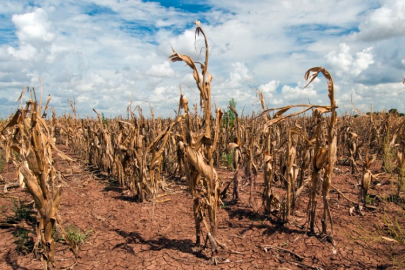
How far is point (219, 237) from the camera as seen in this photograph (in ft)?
12.0

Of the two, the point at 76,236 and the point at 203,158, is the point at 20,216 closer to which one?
the point at 76,236

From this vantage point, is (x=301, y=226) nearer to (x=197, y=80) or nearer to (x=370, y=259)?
(x=370, y=259)

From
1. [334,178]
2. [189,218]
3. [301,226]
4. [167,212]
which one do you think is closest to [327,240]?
[301,226]

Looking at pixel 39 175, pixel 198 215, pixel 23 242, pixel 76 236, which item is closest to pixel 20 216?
pixel 23 242

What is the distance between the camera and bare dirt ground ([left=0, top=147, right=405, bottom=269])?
3.08m

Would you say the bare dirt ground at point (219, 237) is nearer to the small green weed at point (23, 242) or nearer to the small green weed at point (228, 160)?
the small green weed at point (23, 242)

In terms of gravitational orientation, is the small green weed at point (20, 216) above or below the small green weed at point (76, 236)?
above

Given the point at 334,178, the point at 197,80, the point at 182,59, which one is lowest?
the point at 334,178

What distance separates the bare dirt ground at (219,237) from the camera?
308 cm

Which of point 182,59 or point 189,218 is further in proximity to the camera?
point 189,218

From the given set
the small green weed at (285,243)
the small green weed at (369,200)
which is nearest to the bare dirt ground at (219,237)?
the small green weed at (285,243)

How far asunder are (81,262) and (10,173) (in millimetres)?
5609

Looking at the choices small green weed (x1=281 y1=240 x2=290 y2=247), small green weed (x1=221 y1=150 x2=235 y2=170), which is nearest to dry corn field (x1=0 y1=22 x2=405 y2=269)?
small green weed (x1=281 y1=240 x2=290 y2=247)

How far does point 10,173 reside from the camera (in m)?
7.38
